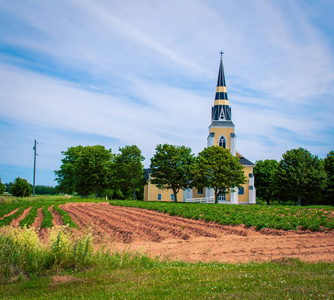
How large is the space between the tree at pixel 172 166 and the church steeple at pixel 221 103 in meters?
12.8

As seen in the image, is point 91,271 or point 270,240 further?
point 270,240

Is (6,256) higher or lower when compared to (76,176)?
lower

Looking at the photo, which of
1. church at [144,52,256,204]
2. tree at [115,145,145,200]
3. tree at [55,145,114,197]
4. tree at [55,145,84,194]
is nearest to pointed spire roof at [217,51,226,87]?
church at [144,52,256,204]

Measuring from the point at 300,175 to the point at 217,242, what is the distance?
40.5 metres

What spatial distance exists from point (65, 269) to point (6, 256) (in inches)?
64.4

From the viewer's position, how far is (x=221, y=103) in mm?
62938

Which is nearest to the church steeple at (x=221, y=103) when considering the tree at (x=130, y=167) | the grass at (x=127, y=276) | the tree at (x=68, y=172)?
the tree at (x=130, y=167)

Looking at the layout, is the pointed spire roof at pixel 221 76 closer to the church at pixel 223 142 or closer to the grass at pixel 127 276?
the church at pixel 223 142

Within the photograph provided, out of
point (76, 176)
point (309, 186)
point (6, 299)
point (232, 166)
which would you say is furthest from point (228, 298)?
point (76, 176)

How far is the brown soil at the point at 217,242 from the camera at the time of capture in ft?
35.2

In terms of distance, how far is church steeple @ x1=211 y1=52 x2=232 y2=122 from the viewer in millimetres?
62188

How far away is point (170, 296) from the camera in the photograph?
20.3 feet

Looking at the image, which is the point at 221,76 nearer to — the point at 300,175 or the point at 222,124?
the point at 222,124

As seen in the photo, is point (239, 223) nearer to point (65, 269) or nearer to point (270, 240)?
point (270, 240)
